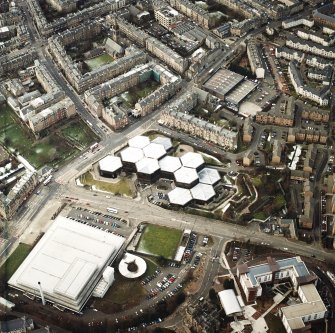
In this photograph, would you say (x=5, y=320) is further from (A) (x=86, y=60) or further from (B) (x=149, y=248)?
(A) (x=86, y=60)

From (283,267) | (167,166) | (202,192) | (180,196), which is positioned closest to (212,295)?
(283,267)

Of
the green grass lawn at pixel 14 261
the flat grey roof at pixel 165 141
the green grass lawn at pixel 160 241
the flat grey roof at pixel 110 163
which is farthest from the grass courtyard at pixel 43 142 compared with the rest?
the green grass lawn at pixel 160 241

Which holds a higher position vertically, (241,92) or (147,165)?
(241,92)

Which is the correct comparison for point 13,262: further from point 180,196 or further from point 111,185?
point 180,196

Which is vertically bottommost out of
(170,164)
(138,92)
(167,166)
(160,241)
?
(160,241)

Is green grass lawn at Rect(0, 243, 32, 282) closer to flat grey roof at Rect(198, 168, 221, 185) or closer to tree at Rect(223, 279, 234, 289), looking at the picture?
tree at Rect(223, 279, 234, 289)

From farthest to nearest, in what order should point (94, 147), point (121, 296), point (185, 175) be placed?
point (94, 147)
point (185, 175)
point (121, 296)

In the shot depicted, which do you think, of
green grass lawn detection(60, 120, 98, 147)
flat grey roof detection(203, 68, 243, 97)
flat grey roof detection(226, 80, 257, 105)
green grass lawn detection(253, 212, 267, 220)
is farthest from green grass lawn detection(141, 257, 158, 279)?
flat grey roof detection(203, 68, 243, 97)

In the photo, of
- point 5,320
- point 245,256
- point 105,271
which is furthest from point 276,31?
point 5,320
